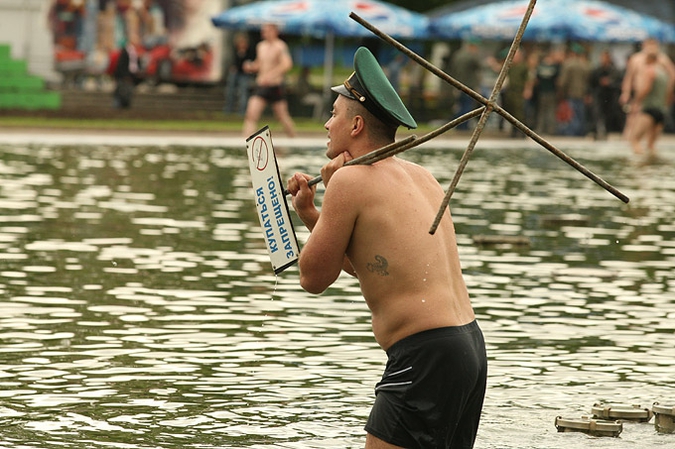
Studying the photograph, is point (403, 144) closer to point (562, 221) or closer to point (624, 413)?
point (624, 413)

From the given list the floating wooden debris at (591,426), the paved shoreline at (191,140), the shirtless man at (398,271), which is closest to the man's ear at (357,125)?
the shirtless man at (398,271)

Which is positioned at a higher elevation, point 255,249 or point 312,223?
point 312,223

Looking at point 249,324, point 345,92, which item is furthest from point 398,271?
point 249,324

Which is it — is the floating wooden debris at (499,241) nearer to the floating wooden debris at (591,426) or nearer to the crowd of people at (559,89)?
the floating wooden debris at (591,426)

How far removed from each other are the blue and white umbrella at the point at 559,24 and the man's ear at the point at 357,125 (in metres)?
31.7

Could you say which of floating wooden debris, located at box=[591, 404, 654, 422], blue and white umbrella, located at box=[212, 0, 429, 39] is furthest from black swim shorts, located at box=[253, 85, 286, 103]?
floating wooden debris, located at box=[591, 404, 654, 422]

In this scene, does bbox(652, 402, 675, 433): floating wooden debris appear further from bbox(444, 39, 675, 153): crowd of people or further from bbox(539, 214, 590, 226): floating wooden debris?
bbox(444, 39, 675, 153): crowd of people

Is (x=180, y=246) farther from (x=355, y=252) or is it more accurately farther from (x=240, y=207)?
(x=355, y=252)

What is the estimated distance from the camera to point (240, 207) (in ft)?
54.5

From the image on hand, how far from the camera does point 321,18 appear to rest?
1447 inches

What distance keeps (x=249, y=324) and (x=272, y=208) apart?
4287mm

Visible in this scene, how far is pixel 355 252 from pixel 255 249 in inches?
330

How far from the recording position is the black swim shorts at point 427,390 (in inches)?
183

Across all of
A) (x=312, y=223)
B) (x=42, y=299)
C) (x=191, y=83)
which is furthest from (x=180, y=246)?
(x=191, y=83)
